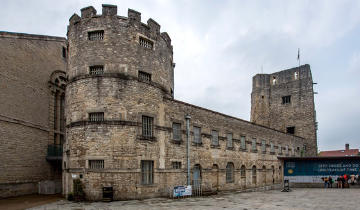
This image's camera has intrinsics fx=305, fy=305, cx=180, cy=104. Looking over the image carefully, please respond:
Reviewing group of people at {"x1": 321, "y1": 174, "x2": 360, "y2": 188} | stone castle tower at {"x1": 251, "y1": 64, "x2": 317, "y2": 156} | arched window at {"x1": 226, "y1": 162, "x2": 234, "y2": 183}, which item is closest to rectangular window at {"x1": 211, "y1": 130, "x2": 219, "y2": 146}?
arched window at {"x1": 226, "y1": 162, "x2": 234, "y2": 183}

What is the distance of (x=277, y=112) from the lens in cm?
4631

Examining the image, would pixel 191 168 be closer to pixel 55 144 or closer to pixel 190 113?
pixel 190 113

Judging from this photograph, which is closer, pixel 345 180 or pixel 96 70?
pixel 96 70

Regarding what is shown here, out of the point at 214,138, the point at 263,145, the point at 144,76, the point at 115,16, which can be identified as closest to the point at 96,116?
the point at 144,76

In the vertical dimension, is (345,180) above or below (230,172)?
below

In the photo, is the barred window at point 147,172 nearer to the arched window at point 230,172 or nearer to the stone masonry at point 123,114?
the stone masonry at point 123,114

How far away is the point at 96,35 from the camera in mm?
19297

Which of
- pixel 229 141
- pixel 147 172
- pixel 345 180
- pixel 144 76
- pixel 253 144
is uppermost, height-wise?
pixel 144 76

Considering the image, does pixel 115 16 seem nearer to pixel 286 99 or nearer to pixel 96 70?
pixel 96 70

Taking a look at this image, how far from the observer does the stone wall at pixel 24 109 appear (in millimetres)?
21750


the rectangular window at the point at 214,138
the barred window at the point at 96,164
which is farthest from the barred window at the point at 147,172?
the rectangular window at the point at 214,138

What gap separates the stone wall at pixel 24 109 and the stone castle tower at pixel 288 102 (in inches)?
1253

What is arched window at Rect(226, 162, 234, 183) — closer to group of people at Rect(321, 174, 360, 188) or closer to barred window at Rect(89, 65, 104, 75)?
group of people at Rect(321, 174, 360, 188)

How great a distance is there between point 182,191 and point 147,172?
107 inches
